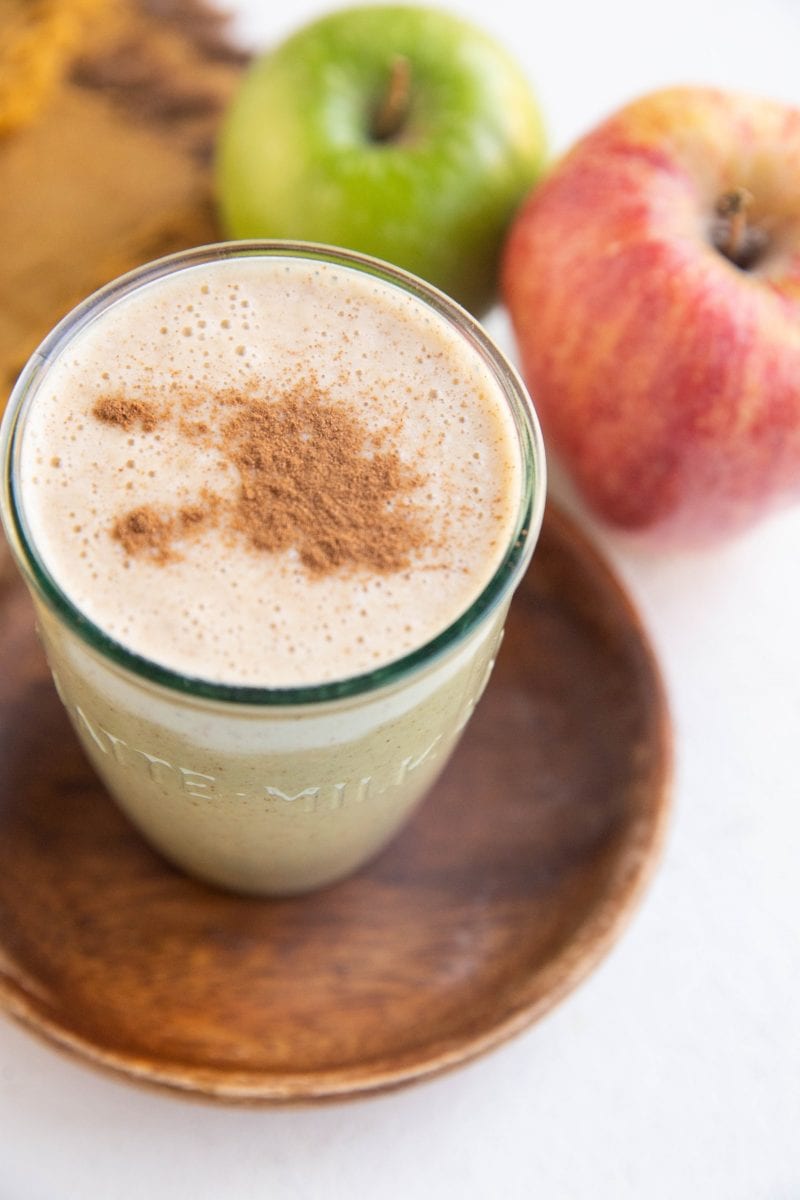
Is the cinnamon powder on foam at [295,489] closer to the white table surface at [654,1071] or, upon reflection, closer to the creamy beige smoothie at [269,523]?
the creamy beige smoothie at [269,523]

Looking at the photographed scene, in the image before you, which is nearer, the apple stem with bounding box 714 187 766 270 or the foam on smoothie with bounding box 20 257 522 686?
the foam on smoothie with bounding box 20 257 522 686

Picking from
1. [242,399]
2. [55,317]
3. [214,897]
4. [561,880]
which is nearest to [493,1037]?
[561,880]

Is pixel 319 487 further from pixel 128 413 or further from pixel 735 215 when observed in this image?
pixel 735 215

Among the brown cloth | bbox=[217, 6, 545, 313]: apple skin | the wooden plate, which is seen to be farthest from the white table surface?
the brown cloth

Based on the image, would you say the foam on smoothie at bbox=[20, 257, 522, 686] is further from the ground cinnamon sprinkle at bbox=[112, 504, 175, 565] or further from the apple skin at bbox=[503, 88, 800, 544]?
the apple skin at bbox=[503, 88, 800, 544]

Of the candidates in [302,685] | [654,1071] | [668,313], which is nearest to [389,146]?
[668,313]

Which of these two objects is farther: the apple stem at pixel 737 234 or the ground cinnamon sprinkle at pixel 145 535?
the apple stem at pixel 737 234

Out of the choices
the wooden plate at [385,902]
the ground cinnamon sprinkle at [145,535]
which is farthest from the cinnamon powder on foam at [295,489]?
the wooden plate at [385,902]
